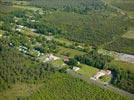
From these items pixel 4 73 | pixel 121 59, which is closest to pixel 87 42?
pixel 121 59

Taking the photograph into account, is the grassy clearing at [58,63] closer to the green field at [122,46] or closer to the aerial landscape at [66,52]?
the aerial landscape at [66,52]

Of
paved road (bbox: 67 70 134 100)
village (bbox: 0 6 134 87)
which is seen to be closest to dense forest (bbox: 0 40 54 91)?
village (bbox: 0 6 134 87)

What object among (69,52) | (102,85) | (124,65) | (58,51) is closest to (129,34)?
(124,65)

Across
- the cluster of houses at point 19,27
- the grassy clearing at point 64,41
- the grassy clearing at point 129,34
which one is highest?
the cluster of houses at point 19,27

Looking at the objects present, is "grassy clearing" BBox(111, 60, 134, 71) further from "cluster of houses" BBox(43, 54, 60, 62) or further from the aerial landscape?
"cluster of houses" BBox(43, 54, 60, 62)

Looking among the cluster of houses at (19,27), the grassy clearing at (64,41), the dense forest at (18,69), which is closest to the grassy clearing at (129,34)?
the grassy clearing at (64,41)

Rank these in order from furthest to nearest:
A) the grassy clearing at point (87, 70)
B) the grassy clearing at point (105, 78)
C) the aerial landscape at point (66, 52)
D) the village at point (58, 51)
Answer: the village at point (58, 51)
the grassy clearing at point (87, 70)
the grassy clearing at point (105, 78)
the aerial landscape at point (66, 52)

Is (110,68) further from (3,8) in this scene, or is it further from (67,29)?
(3,8)
